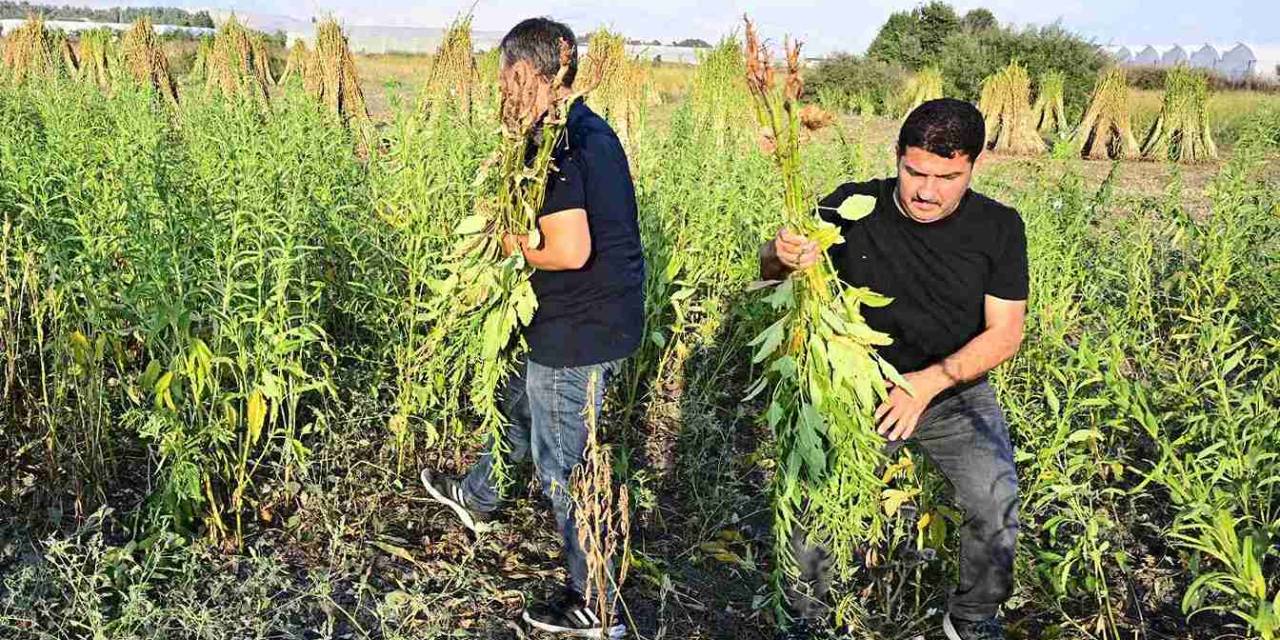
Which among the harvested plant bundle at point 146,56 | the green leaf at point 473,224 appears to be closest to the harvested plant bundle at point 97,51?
the harvested plant bundle at point 146,56

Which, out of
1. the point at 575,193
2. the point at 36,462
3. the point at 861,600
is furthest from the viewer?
the point at 36,462

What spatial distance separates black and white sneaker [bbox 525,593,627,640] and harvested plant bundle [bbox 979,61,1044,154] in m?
14.0

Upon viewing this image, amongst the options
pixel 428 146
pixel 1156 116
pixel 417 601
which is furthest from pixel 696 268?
pixel 1156 116

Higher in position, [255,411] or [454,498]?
[255,411]

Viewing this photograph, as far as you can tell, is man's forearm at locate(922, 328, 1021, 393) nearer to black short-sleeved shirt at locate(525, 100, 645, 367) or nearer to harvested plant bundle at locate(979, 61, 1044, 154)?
black short-sleeved shirt at locate(525, 100, 645, 367)

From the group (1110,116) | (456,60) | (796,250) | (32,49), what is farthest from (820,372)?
(1110,116)

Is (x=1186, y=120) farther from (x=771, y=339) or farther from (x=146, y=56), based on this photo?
(x=771, y=339)

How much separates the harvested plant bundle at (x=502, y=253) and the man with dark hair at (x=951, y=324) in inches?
22.8

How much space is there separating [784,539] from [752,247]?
6.59ft

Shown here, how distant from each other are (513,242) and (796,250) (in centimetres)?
72

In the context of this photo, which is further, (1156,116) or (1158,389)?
(1156,116)

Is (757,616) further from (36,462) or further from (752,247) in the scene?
(36,462)

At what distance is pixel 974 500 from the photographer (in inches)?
90.7

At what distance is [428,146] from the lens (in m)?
3.29
